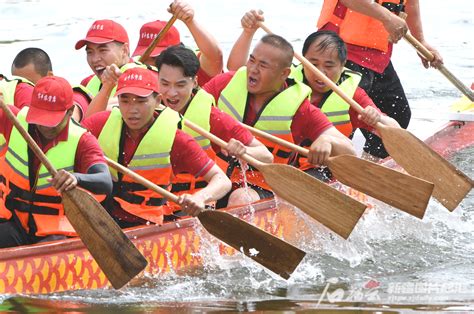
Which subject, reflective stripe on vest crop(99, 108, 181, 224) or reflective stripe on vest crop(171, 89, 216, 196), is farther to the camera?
reflective stripe on vest crop(171, 89, 216, 196)

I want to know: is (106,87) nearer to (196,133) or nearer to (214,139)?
(196,133)

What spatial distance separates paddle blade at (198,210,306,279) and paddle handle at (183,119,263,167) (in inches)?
17.6

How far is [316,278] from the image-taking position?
221 inches

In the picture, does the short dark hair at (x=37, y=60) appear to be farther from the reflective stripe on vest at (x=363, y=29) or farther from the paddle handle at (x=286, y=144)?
the reflective stripe on vest at (x=363, y=29)

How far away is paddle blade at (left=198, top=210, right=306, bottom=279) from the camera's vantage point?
17.2 feet

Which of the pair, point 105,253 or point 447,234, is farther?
point 447,234

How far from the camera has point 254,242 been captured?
17.4 ft

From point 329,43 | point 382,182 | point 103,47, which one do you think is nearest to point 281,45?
point 329,43

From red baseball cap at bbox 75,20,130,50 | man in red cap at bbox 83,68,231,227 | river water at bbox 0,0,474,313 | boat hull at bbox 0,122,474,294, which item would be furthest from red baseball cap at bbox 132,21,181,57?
man in red cap at bbox 83,68,231,227

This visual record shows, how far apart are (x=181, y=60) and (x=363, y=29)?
1.89 m

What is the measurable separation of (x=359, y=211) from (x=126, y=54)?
189 cm

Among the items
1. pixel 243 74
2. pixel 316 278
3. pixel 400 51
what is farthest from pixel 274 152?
pixel 400 51

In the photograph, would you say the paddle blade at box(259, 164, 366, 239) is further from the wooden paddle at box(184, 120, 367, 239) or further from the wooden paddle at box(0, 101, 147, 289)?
the wooden paddle at box(0, 101, 147, 289)

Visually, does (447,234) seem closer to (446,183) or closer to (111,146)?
(446,183)
